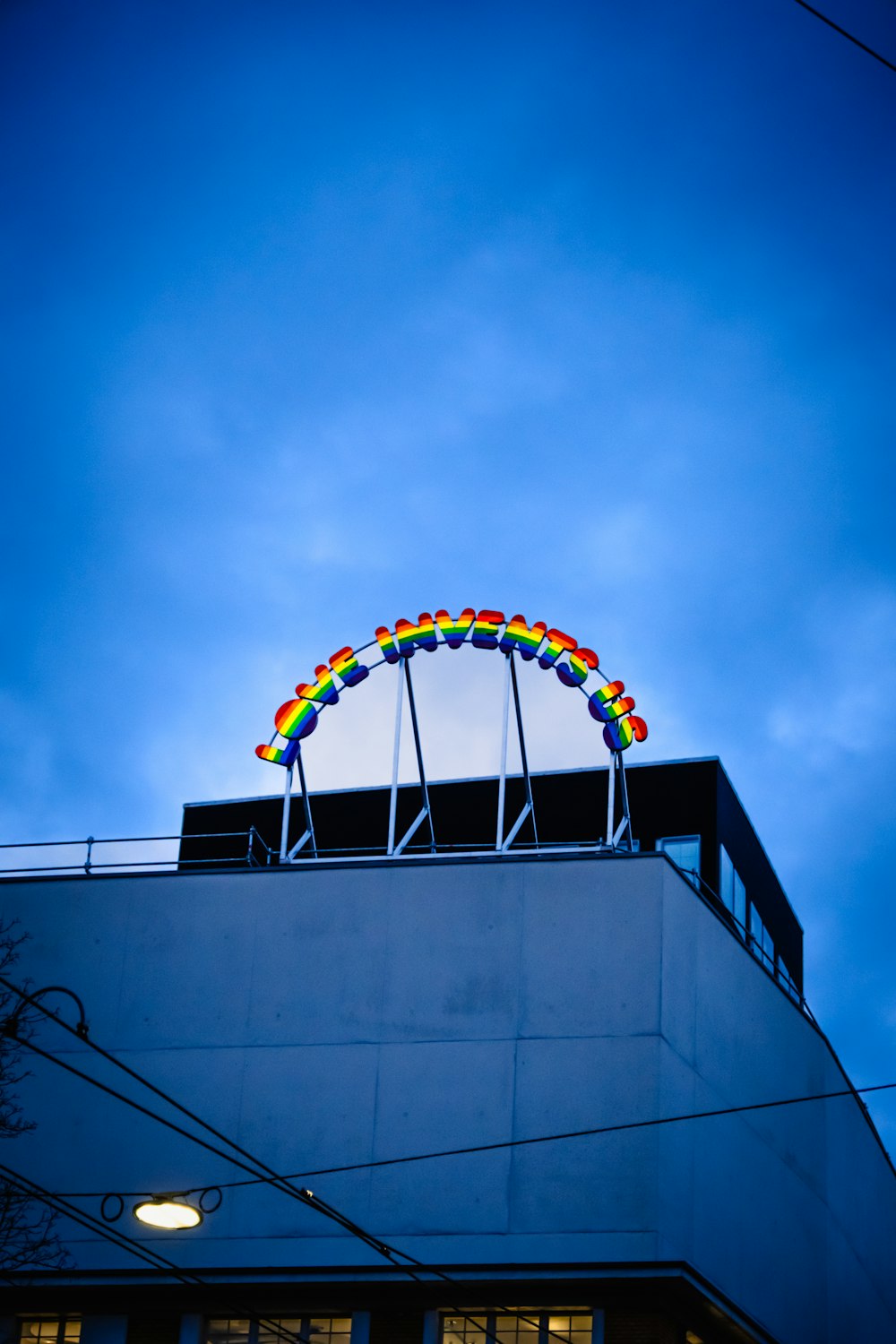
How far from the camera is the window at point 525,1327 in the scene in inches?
1248

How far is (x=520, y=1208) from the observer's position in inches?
1256

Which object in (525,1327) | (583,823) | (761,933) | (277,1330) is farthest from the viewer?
(761,933)

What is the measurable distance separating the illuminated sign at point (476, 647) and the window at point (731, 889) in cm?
1125

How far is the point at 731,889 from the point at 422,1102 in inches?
714

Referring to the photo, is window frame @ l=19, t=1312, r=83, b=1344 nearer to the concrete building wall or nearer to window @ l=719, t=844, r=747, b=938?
the concrete building wall

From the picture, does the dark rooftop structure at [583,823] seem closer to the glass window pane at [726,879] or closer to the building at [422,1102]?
the glass window pane at [726,879]

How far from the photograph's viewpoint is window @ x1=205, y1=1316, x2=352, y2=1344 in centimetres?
3300

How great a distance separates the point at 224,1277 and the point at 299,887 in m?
7.63

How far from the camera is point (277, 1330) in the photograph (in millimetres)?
33031

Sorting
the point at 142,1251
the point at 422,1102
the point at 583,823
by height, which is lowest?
the point at 142,1251

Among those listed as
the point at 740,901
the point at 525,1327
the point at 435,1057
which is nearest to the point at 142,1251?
the point at 435,1057

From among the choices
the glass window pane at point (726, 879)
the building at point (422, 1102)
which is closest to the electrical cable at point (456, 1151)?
the building at point (422, 1102)

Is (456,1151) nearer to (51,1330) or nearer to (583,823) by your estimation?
(51,1330)

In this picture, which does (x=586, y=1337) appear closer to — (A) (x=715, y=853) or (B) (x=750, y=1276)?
(B) (x=750, y=1276)
